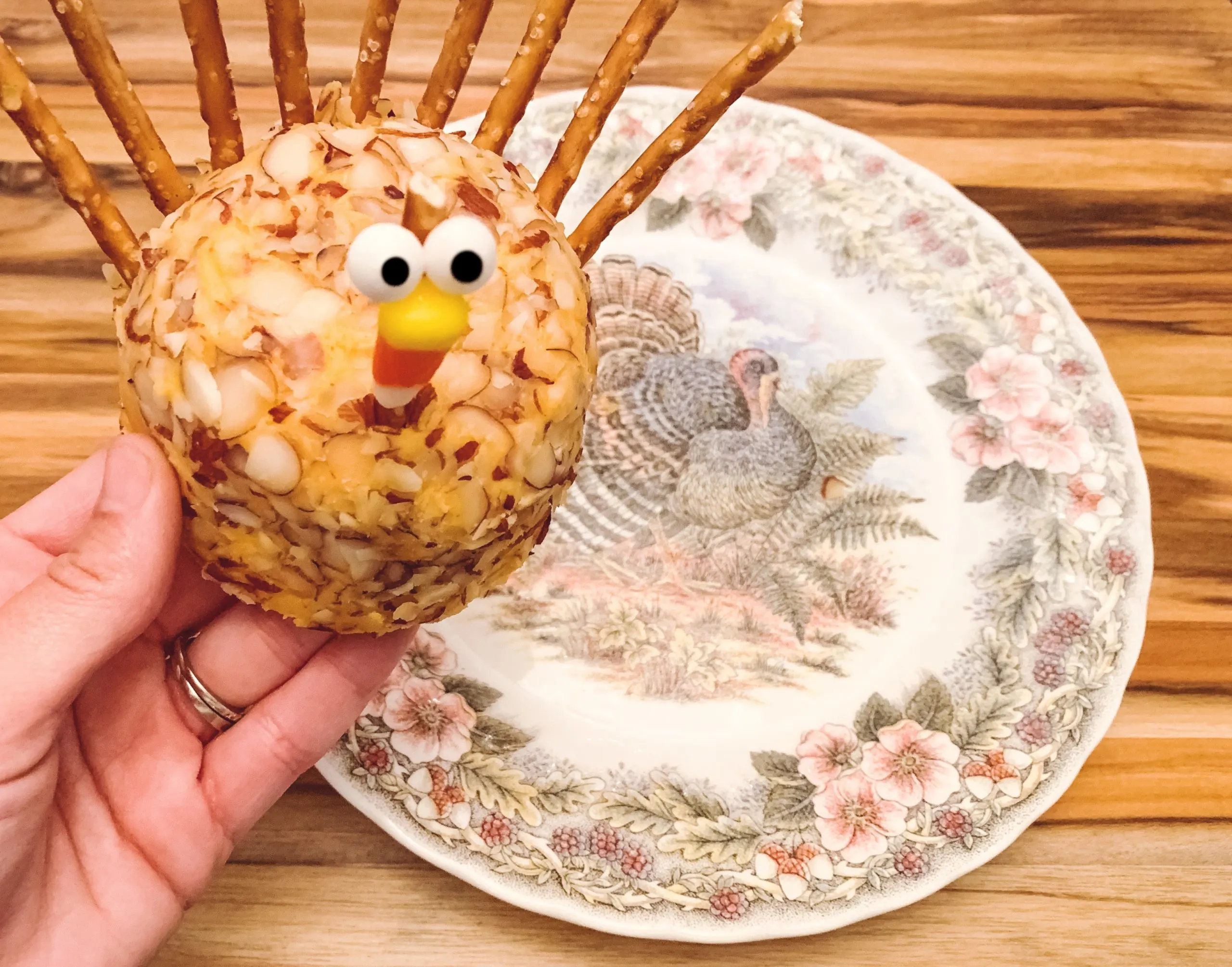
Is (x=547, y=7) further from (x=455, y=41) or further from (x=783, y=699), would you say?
(x=783, y=699)

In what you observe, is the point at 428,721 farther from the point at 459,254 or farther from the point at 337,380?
the point at 459,254

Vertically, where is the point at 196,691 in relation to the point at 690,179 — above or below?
below

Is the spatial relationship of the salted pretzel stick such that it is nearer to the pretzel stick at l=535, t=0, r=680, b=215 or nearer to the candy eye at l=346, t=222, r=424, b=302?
the pretzel stick at l=535, t=0, r=680, b=215

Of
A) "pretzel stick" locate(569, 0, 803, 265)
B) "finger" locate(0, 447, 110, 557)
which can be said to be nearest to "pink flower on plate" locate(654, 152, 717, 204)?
"pretzel stick" locate(569, 0, 803, 265)

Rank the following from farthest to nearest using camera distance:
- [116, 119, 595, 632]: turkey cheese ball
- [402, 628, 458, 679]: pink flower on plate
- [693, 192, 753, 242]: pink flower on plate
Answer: [693, 192, 753, 242]: pink flower on plate, [402, 628, 458, 679]: pink flower on plate, [116, 119, 595, 632]: turkey cheese ball

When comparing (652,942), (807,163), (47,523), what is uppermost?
(807,163)

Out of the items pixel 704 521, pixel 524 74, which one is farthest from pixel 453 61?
pixel 704 521
